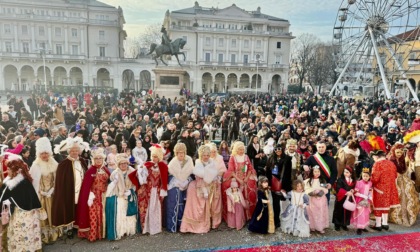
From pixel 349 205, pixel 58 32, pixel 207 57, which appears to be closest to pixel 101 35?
pixel 58 32

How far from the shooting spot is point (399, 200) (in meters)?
6.27

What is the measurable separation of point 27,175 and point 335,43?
3206 centimetres

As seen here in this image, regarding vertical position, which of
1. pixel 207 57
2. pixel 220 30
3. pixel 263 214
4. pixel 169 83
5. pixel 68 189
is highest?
pixel 220 30

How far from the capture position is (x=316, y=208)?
5.86 meters

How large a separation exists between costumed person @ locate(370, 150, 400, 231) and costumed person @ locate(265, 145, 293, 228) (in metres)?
1.70

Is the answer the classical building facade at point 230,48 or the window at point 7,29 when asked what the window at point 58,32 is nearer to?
the window at point 7,29

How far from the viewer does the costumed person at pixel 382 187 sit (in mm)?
5977

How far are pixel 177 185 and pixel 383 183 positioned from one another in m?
4.14

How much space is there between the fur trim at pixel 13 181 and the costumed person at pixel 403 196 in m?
7.14

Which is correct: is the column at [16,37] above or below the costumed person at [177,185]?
above

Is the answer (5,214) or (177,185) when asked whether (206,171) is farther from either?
(5,214)

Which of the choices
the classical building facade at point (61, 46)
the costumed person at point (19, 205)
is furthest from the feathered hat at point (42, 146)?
the classical building facade at point (61, 46)

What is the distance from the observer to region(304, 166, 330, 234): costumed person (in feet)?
19.2

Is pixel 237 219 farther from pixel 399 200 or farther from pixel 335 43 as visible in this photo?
pixel 335 43
